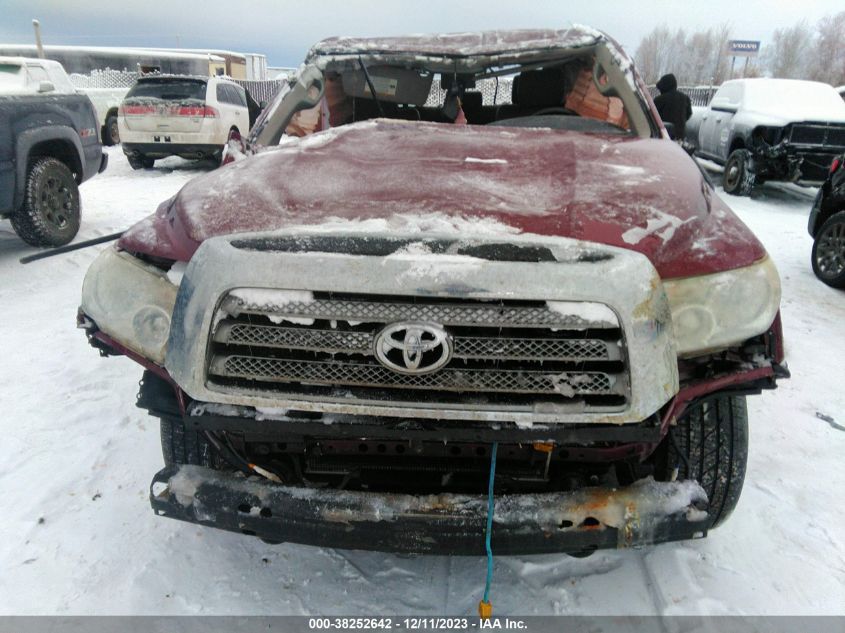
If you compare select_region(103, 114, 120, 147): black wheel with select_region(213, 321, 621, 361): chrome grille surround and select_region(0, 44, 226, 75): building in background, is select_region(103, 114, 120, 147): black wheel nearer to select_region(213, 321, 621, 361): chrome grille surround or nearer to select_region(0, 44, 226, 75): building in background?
select_region(213, 321, 621, 361): chrome grille surround

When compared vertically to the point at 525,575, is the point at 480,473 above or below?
above

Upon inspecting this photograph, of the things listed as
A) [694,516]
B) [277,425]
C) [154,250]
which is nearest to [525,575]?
[694,516]

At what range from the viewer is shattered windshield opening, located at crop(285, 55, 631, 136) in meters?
3.30

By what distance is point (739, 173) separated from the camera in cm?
921

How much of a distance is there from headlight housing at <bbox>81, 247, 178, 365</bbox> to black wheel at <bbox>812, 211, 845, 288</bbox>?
5.50m

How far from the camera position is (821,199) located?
5363mm

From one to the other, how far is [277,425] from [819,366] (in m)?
3.64

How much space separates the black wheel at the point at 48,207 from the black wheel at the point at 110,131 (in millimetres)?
9146

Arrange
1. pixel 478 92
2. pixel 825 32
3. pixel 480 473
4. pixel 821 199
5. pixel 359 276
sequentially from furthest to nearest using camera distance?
1. pixel 825 32
2. pixel 821 199
3. pixel 478 92
4. pixel 480 473
5. pixel 359 276

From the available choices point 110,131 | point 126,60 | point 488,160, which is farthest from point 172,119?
point 126,60

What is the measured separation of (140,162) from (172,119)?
4.38 ft

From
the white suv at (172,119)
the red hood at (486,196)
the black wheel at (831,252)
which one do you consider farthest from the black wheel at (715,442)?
the white suv at (172,119)

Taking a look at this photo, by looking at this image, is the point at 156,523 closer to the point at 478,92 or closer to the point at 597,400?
the point at 597,400

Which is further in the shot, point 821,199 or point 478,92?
point 821,199
